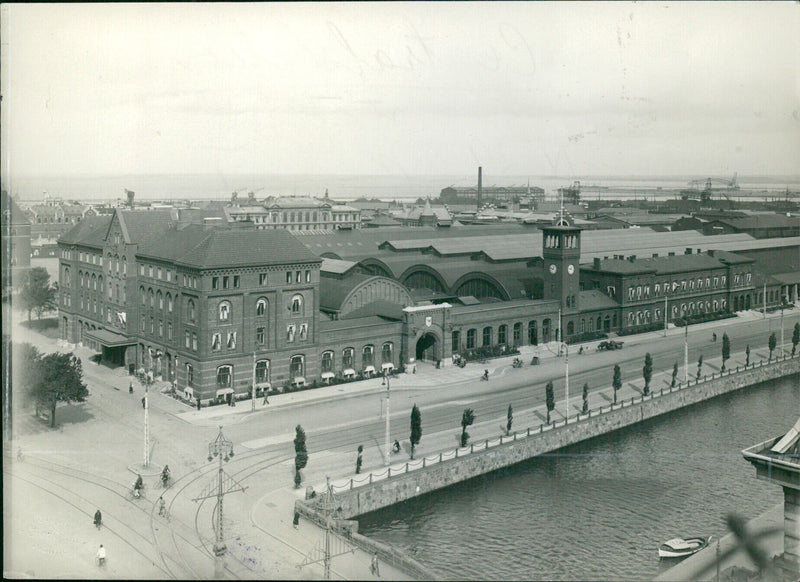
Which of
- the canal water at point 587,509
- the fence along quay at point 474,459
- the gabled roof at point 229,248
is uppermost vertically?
the gabled roof at point 229,248

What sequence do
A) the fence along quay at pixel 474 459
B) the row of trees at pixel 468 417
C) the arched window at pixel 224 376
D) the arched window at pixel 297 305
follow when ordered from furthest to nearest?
the arched window at pixel 297 305 < the arched window at pixel 224 376 < the row of trees at pixel 468 417 < the fence along quay at pixel 474 459

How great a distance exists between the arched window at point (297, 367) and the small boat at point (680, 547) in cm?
3572

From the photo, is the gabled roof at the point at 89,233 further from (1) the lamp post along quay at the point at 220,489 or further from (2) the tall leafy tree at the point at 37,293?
(1) the lamp post along quay at the point at 220,489

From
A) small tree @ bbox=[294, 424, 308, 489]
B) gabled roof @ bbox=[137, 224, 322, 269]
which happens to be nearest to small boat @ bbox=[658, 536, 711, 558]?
small tree @ bbox=[294, 424, 308, 489]

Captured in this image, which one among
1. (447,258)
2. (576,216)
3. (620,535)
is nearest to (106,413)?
(620,535)

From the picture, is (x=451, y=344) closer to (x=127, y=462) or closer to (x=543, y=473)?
(x=543, y=473)

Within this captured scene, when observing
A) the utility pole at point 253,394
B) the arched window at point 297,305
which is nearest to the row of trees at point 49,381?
the utility pole at point 253,394

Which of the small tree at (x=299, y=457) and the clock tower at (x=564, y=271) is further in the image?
the clock tower at (x=564, y=271)

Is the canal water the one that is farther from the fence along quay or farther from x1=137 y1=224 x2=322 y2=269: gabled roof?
x1=137 y1=224 x2=322 y2=269: gabled roof

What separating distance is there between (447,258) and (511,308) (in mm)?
24669

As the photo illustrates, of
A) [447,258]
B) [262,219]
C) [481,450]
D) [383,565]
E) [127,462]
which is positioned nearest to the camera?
[383,565]

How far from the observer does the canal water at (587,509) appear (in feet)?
147

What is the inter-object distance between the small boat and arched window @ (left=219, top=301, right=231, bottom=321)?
38.5 m

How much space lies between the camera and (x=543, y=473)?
58.0m
